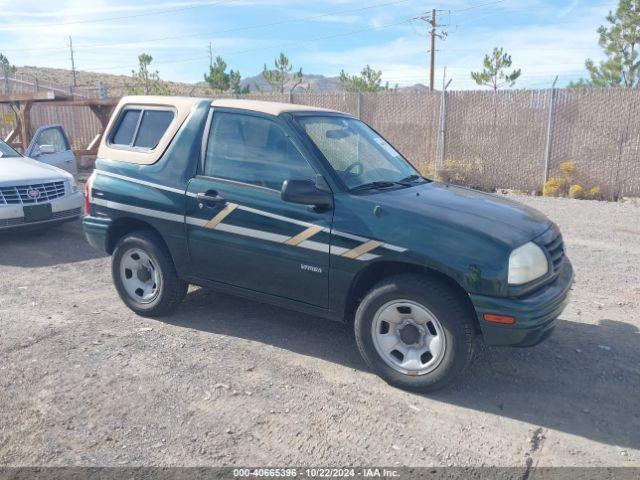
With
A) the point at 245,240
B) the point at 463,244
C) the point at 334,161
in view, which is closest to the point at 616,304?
the point at 463,244

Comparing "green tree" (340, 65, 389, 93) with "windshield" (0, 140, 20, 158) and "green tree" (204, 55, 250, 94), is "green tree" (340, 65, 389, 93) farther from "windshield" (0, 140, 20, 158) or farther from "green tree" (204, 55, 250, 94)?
"windshield" (0, 140, 20, 158)

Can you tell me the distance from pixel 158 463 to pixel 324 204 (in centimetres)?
194

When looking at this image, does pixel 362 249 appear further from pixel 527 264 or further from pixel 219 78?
pixel 219 78

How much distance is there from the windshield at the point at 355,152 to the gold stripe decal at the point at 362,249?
49 centimetres

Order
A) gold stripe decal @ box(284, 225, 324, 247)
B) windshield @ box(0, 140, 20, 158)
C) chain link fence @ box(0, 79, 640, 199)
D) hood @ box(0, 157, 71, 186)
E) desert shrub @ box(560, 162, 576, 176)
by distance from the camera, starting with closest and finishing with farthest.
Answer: gold stripe decal @ box(284, 225, 324, 247)
hood @ box(0, 157, 71, 186)
windshield @ box(0, 140, 20, 158)
chain link fence @ box(0, 79, 640, 199)
desert shrub @ box(560, 162, 576, 176)

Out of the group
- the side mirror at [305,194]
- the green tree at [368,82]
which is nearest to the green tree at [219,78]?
the green tree at [368,82]

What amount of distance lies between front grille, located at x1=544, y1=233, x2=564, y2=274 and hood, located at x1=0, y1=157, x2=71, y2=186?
22.6 ft

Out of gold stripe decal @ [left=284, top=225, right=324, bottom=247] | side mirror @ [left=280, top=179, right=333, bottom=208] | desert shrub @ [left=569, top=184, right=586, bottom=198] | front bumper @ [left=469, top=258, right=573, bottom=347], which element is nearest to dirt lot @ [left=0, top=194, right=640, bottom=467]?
front bumper @ [left=469, top=258, right=573, bottom=347]

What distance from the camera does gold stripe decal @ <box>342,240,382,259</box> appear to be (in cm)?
379

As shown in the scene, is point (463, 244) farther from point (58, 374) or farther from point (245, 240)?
point (58, 374)

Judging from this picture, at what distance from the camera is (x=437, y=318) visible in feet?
11.9

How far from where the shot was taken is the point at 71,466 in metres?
3.02

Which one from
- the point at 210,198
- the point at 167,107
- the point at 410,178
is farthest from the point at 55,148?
the point at 410,178

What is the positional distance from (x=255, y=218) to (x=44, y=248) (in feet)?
15.9
